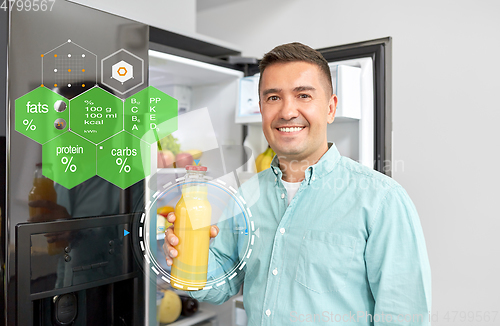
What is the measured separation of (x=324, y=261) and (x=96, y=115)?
0.67 meters

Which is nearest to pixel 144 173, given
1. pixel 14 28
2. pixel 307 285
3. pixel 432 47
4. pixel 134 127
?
pixel 134 127

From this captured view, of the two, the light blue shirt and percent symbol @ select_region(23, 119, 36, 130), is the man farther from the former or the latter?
percent symbol @ select_region(23, 119, 36, 130)

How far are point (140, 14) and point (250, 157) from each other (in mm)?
679

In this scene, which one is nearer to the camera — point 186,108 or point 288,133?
point 288,133

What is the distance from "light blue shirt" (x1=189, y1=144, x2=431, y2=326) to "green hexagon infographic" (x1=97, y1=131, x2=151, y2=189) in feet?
1.17

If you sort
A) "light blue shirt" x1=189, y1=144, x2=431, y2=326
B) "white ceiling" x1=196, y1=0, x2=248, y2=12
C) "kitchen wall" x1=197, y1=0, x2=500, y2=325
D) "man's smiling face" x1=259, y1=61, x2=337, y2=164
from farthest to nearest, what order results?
"white ceiling" x1=196, y1=0, x2=248, y2=12
"kitchen wall" x1=197, y1=0, x2=500, y2=325
"man's smiling face" x1=259, y1=61, x2=337, y2=164
"light blue shirt" x1=189, y1=144, x2=431, y2=326

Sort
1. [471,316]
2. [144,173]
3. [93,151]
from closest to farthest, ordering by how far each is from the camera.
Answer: [93,151], [144,173], [471,316]

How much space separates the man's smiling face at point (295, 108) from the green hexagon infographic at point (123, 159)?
403 millimetres

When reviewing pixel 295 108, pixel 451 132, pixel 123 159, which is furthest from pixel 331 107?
pixel 451 132

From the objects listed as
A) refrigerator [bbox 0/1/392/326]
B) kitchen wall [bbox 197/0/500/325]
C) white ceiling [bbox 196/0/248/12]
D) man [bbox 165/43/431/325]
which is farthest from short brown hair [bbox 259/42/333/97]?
white ceiling [bbox 196/0/248/12]

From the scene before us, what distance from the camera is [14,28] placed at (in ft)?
3.04

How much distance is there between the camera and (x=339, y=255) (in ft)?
2.73

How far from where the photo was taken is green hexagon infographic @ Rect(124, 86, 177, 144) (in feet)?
3.62

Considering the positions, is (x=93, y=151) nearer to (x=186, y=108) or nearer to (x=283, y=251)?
(x=283, y=251)
